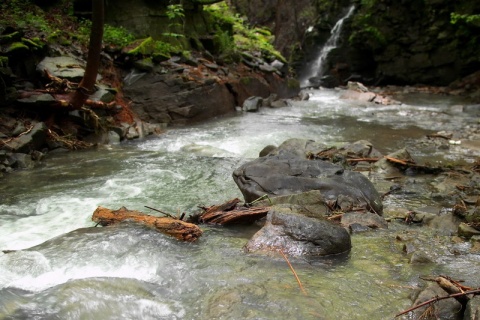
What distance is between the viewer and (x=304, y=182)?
17.6 ft

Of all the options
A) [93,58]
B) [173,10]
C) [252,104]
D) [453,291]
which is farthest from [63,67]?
[453,291]

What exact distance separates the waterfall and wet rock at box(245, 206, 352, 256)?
20.9 m

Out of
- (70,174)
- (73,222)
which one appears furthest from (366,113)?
(73,222)

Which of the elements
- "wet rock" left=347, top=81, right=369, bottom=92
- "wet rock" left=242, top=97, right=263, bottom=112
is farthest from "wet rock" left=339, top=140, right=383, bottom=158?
"wet rock" left=347, top=81, right=369, bottom=92

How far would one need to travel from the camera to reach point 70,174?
276 inches

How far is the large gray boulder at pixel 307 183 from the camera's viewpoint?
5172 mm

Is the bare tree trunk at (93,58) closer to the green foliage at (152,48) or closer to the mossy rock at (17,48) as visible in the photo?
the mossy rock at (17,48)

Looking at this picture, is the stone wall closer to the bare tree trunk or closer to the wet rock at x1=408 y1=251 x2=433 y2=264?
the bare tree trunk

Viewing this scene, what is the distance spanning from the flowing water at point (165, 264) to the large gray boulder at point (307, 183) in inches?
19.8

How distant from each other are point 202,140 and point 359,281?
688 cm

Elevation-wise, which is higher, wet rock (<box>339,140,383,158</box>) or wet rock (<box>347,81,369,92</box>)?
wet rock (<box>347,81,369,92</box>)

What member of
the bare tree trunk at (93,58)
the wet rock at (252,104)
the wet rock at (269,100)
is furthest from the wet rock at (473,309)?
the wet rock at (269,100)

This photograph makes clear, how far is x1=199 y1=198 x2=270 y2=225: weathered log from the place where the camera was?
4.69 m

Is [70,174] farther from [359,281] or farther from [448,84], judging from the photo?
[448,84]
